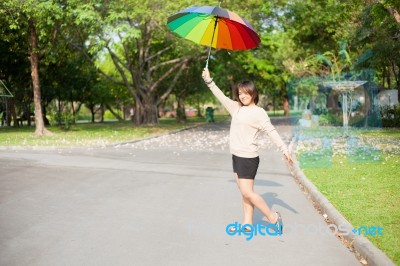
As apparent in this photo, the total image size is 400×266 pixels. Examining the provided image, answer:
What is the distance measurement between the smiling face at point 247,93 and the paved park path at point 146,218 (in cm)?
157

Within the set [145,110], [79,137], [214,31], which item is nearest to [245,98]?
[214,31]

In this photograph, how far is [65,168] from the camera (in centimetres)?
1143

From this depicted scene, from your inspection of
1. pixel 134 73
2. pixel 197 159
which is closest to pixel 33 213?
pixel 197 159

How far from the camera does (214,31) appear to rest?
6348 millimetres

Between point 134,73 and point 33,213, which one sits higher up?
point 134,73

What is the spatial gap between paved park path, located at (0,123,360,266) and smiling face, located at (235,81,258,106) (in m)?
1.57

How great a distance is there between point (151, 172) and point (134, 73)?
24.7 meters

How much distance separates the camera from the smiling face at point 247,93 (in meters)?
5.28

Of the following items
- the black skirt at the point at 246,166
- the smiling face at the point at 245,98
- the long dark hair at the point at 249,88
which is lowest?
the black skirt at the point at 246,166

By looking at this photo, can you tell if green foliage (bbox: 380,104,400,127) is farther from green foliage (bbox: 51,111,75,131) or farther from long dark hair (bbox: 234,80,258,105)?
long dark hair (bbox: 234,80,258,105)

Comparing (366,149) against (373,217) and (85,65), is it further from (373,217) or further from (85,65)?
(85,65)

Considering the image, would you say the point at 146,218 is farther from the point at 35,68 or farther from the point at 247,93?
the point at 35,68

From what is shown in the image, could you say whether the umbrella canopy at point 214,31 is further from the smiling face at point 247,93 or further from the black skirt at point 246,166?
the black skirt at point 246,166

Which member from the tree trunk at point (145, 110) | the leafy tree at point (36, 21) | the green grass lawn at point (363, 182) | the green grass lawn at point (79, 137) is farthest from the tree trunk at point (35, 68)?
the green grass lawn at point (363, 182)
